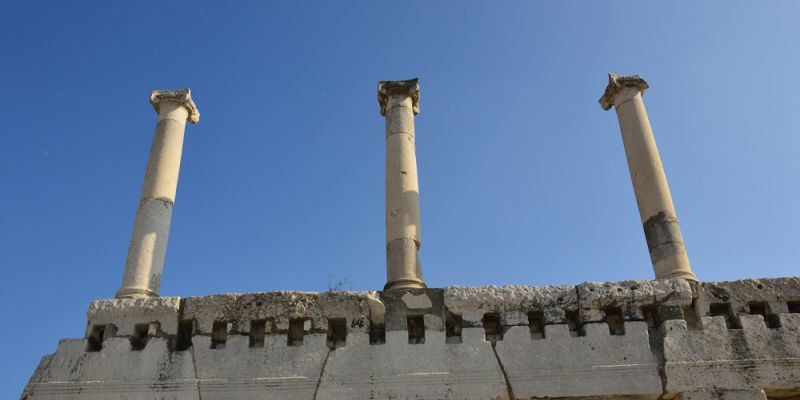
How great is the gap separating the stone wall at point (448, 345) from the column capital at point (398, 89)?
403 centimetres

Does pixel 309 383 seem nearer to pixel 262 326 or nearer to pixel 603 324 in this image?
pixel 262 326

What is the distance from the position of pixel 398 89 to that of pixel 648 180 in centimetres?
409

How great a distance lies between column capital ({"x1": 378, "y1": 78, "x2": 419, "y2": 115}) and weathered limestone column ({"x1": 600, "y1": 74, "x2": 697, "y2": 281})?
10.4ft

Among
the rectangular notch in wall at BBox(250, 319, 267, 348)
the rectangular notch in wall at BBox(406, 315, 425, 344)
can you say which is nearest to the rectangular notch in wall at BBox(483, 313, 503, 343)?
the rectangular notch in wall at BBox(406, 315, 425, 344)

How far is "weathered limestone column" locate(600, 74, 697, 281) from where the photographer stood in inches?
367

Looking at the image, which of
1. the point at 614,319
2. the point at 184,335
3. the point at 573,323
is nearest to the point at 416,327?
the point at 573,323

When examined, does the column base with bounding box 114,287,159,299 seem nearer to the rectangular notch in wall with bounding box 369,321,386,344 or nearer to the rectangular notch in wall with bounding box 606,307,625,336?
the rectangular notch in wall with bounding box 369,321,386,344

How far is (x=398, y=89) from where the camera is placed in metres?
11.3

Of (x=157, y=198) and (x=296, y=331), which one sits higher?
(x=157, y=198)

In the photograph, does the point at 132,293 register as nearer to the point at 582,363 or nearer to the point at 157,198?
the point at 157,198

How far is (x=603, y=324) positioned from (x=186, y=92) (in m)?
7.53

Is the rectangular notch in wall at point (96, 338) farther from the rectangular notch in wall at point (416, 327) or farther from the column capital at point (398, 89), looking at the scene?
the column capital at point (398, 89)

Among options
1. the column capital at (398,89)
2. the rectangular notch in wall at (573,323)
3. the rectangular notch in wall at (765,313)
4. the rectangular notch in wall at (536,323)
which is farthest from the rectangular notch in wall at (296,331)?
the rectangular notch in wall at (765,313)

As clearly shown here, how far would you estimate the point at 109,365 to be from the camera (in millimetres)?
8164
